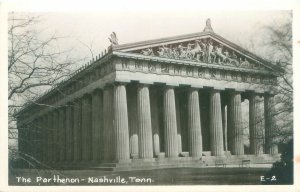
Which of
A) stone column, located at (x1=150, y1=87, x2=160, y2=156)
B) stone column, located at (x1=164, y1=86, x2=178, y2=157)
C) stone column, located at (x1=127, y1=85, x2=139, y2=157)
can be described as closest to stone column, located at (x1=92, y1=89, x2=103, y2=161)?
stone column, located at (x1=127, y1=85, x2=139, y2=157)

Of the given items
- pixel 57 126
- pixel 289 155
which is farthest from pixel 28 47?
pixel 289 155

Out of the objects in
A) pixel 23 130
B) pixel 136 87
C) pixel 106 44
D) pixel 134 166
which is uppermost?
pixel 106 44

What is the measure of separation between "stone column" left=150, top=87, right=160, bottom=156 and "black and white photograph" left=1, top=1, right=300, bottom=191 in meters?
0.03

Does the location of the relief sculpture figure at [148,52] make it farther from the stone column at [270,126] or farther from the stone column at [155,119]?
the stone column at [270,126]

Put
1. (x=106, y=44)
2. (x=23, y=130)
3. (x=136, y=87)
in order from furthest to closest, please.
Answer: (x=136, y=87) < (x=106, y=44) < (x=23, y=130)

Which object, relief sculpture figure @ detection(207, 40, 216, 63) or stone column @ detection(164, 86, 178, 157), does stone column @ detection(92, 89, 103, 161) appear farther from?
relief sculpture figure @ detection(207, 40, 216, 63)

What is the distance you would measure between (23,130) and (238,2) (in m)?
5.50

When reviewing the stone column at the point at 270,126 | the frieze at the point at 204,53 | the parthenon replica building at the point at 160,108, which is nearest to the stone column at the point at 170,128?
the parthenon replica building at the point at 160,108

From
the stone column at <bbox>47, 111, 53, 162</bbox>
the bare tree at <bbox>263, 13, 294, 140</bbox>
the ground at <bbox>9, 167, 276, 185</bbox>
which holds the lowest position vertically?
the ground at <bbox>9, 167, 276, 185</bbox>

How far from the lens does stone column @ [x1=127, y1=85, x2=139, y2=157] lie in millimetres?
14891

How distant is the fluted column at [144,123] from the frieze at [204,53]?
1.00 metres

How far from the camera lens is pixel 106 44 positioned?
45.6 feet

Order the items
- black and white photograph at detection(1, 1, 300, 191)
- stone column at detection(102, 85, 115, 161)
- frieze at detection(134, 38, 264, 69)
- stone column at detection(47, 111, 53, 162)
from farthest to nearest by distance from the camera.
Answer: frieze at detection(134, 38, 264, 69)
stone column at detection(102, 85, 115, 161)
stone column at detection(47, 111, 53, 162)
black and white photograph at detection(1, 1, 300, 191)
